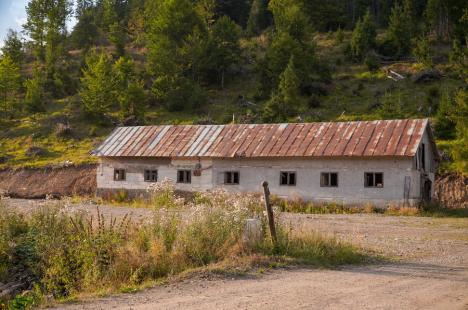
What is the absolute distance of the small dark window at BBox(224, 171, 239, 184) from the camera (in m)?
28.2

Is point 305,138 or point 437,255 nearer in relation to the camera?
point 437,255

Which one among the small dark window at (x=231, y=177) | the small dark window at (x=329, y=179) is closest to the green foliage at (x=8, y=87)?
the small dark window at (x=231, y=177)

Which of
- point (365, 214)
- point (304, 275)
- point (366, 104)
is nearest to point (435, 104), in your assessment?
point (366, 104)

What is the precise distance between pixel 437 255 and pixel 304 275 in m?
4.43

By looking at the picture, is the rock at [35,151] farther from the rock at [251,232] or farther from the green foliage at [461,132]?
the rock at [251,232]

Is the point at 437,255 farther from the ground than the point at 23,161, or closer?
closer

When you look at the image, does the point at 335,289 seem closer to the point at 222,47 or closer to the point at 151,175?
the point at 151,175

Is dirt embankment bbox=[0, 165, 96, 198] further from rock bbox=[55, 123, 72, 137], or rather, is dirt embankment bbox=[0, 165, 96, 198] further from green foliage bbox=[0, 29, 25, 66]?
green foliage bbox=[0, 29, 25, 66]

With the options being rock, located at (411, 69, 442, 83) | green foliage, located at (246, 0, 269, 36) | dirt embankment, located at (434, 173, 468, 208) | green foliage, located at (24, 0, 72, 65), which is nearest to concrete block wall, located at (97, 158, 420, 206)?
dirt embankment, located at (434, 173, 468, 208)

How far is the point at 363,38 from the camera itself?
169 feet

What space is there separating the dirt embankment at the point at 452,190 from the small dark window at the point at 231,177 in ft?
34.6

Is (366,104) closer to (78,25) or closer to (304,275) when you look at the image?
(304,275)

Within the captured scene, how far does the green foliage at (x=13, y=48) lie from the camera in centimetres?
5831

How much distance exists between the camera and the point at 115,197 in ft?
101
